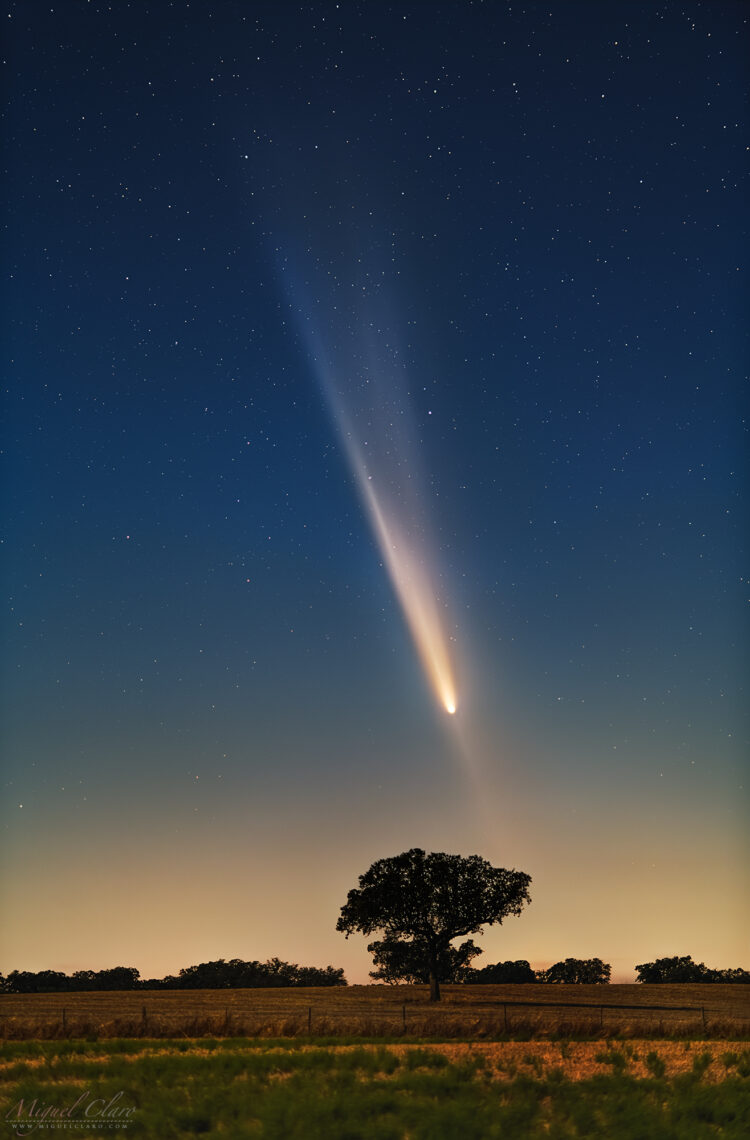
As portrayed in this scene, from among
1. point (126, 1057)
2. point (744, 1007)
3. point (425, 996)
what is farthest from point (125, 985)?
point (126, 1057)

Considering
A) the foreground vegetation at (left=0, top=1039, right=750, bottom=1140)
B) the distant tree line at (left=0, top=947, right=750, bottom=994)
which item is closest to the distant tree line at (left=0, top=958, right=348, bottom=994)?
the distant tree line at (left=0, top=947, right=750, bottom=994)

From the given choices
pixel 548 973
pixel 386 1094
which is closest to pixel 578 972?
pixel 548 973

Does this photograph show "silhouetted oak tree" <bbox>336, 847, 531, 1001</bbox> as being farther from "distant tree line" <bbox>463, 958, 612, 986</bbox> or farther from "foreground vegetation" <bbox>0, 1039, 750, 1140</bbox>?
"foreground vegetation" <bbox>0, 1039, 750, 1140</bbox>

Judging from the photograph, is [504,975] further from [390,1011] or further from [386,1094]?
[386,1094]

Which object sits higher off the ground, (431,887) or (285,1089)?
(431,887)

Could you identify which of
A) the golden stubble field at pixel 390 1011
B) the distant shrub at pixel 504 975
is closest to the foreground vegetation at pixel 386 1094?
the golden stubble field at pixel 390 1011

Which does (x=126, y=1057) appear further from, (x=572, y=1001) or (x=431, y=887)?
(x=572, y=1001)

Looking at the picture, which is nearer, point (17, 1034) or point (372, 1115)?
point (372, 1115)
